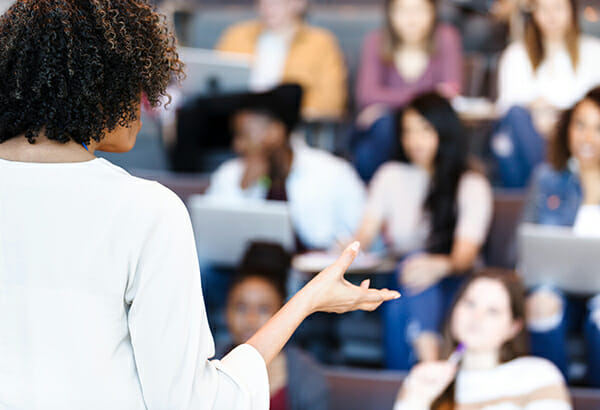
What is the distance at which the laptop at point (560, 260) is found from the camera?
1.81m

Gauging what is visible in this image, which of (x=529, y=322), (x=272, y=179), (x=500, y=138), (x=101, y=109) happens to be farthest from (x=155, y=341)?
(x=500, y=138)

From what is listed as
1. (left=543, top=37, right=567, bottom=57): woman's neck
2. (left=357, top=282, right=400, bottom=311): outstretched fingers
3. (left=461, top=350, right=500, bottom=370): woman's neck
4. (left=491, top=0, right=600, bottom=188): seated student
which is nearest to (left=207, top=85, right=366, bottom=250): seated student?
(left=491, top=0, right=600, bottom=188): seated student

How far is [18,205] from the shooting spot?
2.01 ft

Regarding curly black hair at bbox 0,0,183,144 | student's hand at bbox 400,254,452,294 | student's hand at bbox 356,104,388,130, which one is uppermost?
curly black hair at bbox 0,0,183,144

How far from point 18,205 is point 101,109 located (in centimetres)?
11

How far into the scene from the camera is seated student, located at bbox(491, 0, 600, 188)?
2430 mm

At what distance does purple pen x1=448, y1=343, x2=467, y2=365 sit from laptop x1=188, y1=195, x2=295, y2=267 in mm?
527

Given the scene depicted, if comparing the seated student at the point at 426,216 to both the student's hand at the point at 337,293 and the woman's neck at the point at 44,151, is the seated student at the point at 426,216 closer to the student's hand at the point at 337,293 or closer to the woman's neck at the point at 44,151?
the student's hand at the point at 337,293

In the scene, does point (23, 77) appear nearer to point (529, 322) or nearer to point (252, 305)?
point (252, 305)

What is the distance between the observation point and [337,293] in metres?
0.70

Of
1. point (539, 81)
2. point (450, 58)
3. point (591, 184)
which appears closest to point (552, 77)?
point (539, 81)

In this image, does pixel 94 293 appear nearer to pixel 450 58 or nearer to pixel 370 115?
pixel 370 115

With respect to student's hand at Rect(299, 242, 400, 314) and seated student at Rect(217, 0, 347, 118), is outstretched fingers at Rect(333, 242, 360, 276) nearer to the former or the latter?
student's hand at Rect(299, 242, 400, 314)

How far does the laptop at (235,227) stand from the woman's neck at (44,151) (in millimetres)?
1340
